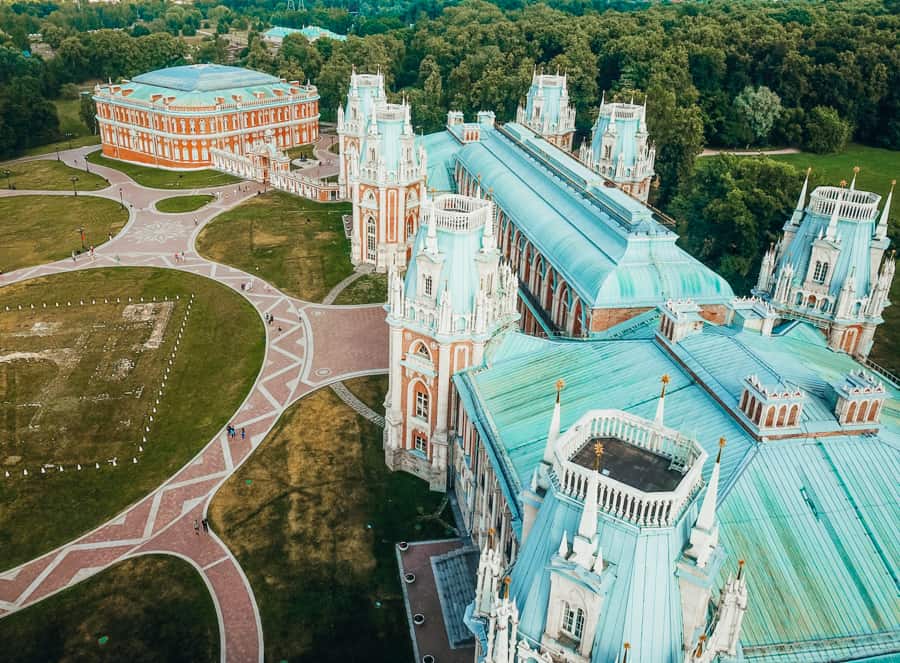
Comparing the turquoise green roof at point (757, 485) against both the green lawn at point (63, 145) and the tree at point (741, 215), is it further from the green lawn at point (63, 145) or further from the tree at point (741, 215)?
the green lawn at point (63, 145)

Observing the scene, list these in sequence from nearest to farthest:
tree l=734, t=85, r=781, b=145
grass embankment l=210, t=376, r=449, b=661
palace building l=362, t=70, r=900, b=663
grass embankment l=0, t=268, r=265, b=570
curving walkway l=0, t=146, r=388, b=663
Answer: palace building l=362, t=70, r=900, b=663, grass embankment l=210, t=376, r=449, b=661, curving walkway l=0, t=146, r=388, b=663, grass embankment l=0, t=268, r=265, b=570, tree l=734, t=85, r=781, b=145

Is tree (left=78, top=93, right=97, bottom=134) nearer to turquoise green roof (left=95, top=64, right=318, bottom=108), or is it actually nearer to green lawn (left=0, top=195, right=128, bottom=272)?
turquoise green roof (left=95, top=64, right=318, bottom=108)

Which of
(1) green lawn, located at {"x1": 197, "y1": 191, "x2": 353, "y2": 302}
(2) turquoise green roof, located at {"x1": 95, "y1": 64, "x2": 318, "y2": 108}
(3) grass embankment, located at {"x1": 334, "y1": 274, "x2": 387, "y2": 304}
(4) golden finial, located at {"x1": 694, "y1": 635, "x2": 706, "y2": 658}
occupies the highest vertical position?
(2) turquoise green roof, located at {"x1": 95, "y1": 64, "x2": 318, "y2": 108}

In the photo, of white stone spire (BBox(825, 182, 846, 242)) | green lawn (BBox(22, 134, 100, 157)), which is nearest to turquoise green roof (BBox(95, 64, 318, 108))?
green lawn (BBox(22, 134, 100, 157))

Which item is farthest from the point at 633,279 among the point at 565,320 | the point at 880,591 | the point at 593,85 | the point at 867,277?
the point at 593,85

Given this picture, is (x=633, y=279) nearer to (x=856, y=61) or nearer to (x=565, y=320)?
(x=565, y=320)
